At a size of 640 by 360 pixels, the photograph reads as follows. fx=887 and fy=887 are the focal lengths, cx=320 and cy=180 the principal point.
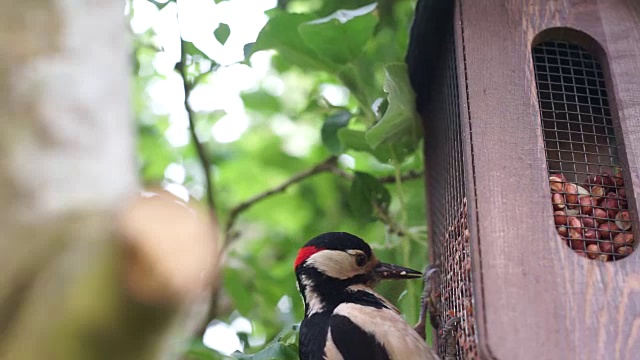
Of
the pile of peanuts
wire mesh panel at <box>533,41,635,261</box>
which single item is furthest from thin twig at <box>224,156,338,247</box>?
the pile of peanuts

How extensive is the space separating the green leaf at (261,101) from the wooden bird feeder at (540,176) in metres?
1.69

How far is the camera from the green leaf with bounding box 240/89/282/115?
4.19m

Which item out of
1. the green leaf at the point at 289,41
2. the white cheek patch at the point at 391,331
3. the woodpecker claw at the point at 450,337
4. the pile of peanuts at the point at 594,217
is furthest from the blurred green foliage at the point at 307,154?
the pile of peanuts at the point at 594,217

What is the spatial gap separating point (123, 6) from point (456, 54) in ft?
3.43

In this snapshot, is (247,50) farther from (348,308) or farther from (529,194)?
(529,194)

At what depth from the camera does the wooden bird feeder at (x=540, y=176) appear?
1.81 metres

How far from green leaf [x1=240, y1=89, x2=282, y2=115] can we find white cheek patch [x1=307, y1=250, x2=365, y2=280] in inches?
62.6

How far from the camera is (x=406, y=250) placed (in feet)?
9.86

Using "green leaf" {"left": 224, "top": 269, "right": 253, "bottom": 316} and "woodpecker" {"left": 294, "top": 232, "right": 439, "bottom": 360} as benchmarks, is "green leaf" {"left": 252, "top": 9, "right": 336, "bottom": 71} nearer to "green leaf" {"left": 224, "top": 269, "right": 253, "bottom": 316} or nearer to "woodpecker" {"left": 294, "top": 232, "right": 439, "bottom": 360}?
"woodpecker" {"left": 294, "top": 232, "right": 439, "bottom": 360}

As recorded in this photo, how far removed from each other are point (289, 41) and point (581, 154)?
3.35ft

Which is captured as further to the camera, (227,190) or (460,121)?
(227,190)

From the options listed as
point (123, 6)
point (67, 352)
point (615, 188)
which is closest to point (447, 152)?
point (615, 188)

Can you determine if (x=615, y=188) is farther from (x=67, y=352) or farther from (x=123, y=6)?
(x=67, y=352)

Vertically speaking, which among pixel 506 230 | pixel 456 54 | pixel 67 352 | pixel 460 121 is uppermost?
pixel 456 54
